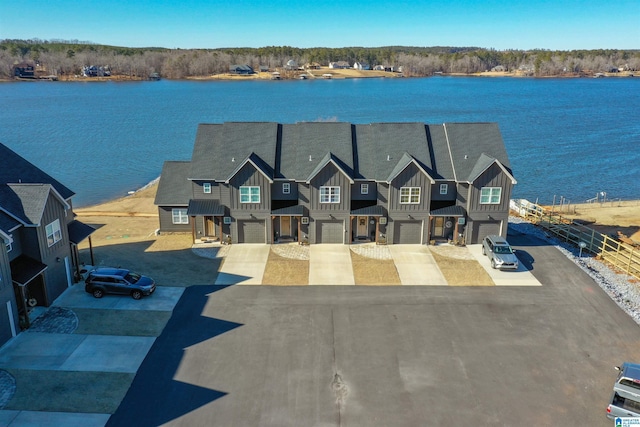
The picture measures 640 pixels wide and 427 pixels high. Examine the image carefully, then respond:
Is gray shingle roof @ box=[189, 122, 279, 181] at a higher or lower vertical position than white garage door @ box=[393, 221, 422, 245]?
higher

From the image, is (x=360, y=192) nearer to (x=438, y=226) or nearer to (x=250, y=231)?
(x=438, y=226)

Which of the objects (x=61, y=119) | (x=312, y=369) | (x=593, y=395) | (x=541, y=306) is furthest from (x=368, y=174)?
(x=61, y=119)

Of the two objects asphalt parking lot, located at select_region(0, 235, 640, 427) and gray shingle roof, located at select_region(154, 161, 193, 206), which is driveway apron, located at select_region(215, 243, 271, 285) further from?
gray shingle roof, located at select_region(154, 161, 193, 206)

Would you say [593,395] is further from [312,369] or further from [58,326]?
[58,326]

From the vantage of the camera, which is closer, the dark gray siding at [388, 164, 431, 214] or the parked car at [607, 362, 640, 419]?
the parked car at [607, 362, 640, 419]

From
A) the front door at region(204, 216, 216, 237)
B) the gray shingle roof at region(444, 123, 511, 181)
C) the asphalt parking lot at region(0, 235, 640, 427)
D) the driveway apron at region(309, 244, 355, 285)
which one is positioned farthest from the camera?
the front door at region(204, 216, 216, 237)

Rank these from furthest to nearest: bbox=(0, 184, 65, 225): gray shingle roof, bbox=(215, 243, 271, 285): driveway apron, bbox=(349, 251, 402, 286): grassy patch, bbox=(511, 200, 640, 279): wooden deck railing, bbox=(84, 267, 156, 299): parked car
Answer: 1. bbox=(511, 200, 640, 279): wooden deck railing
2. bbox=(215, 243, 271, 285): driveway apron
3. bbox=(349, 251, 402, 286): grassy patch
4. bbox=(84, 267, 156, 299): parked car
5. bbox=(0, 184, 65, 225): gray shingle roof

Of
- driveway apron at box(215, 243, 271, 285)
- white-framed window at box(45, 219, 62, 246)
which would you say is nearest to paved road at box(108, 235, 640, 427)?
driveway apron at box(215, 243, 271, 285)

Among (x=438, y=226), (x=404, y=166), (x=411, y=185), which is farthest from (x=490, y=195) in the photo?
(x=404, y=166)
